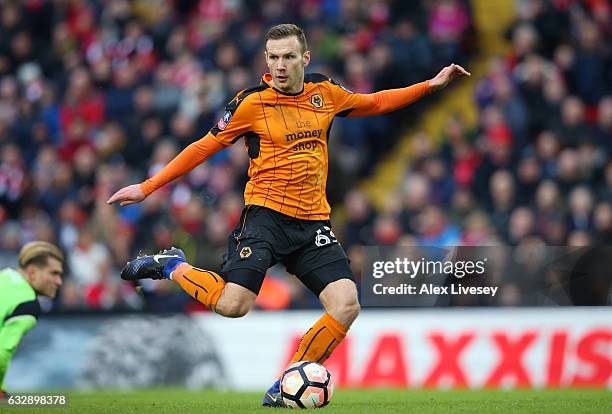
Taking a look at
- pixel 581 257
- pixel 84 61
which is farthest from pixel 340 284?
pixel 84 61

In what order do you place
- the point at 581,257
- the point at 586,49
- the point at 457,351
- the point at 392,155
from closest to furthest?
the point at 581,257 → the point at 457,351 → the point at 586,49 → the point at 392,155

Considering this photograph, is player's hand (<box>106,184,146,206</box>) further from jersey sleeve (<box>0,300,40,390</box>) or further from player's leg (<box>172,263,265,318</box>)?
jersey sleeve (<box>0,300,40,390</box>)

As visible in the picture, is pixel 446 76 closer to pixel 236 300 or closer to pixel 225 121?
pixel 225 121

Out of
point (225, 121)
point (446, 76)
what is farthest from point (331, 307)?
point (446, 76)

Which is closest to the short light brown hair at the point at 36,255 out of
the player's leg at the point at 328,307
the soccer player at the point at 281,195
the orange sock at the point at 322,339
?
the soccer player at the point at 281,195

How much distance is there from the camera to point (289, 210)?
8297 mm

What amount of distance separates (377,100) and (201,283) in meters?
1.80

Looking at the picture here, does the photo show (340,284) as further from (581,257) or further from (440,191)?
(440,191)

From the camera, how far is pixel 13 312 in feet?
28.0

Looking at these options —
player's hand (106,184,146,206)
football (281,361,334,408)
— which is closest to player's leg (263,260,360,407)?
football (281,361,334,408)

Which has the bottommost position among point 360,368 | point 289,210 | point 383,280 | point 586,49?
point 360,368

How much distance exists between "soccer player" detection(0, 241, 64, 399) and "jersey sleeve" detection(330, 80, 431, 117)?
2.46 metres

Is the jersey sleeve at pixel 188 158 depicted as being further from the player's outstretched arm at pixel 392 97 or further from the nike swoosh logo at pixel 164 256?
the player's outstretched arm at pixel 392 97

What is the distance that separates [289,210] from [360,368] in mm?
4157
